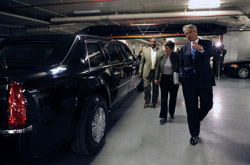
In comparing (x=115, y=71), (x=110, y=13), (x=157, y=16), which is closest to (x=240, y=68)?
(x=157, y=16)

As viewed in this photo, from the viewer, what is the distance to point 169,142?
2746mm

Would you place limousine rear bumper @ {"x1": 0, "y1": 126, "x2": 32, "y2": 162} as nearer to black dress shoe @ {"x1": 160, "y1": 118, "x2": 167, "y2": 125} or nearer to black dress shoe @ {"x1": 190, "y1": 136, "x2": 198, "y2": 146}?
black dress shoe @ {"x1": 190, "y1": 136, "x2": 198, "y2": 146}

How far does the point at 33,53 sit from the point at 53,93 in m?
0.88

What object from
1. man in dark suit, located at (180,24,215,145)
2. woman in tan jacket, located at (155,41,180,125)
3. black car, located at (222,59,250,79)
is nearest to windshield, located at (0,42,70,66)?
man in dark suit, located at (180,24,215,145)

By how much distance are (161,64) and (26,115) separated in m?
2.77

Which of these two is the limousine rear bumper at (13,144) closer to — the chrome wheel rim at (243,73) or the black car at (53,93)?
the black car at (53,93)

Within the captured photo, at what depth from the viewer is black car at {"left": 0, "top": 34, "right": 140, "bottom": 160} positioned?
141 centimetres

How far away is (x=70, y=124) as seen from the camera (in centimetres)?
190

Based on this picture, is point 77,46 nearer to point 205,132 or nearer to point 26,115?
point 26,115

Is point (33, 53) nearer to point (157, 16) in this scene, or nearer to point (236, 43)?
point (157, 16)

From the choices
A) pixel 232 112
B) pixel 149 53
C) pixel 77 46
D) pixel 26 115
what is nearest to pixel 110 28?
pixel 149 53

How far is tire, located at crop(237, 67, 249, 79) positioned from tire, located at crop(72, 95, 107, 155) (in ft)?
29.7

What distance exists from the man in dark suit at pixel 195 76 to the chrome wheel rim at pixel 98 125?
3.93 feet

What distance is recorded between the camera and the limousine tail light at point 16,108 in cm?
140
